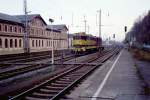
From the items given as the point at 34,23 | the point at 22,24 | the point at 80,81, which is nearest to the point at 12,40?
the point at 22,24

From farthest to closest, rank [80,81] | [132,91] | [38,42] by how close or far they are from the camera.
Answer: [38,42] < [80,81] < [132,91]

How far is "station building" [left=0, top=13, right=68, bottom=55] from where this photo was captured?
164ft

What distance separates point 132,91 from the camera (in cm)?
1123

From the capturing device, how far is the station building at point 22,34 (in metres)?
49.9

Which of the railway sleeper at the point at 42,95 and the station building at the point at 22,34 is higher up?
the station building at the point at 22,34

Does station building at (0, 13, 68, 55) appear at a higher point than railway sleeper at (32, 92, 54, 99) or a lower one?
higher

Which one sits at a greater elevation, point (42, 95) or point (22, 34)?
point (22, 34)

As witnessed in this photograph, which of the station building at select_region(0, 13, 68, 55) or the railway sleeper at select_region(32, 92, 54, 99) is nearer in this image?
the railway sleeper at select_region(32, 92, 54, 99)

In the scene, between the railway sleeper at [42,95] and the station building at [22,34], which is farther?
the station building at [22,34]

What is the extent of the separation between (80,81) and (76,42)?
91.2 feet

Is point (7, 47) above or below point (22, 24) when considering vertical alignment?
below

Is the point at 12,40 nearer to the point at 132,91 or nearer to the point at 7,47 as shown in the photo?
the point at 7,47

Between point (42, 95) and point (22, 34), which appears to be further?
point (22, 34)

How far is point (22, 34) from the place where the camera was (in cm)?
5806
